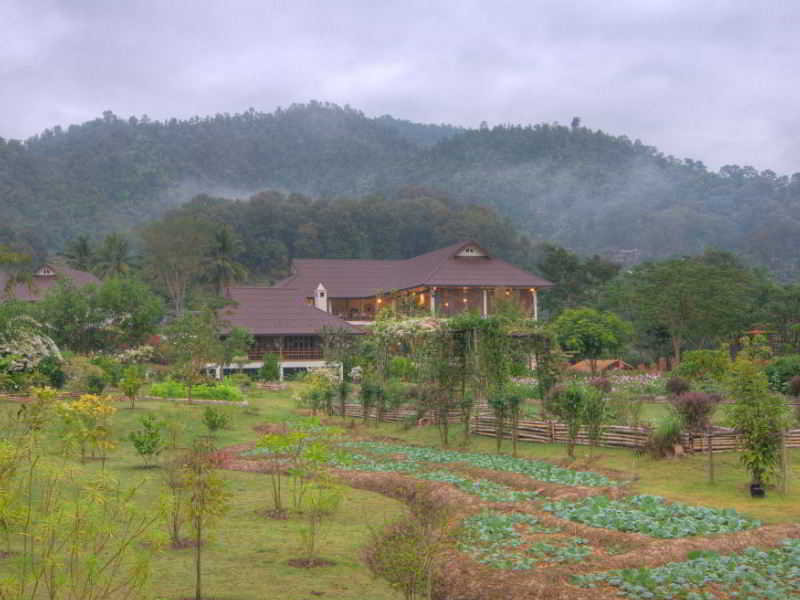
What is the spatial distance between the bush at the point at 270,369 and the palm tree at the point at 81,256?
32.8m

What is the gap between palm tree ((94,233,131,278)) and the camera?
200 ft

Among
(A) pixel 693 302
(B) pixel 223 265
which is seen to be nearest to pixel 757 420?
(A) pixel 693 302

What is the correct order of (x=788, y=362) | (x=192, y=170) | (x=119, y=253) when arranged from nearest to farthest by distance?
1. (x=788, y=362)
2. (x=119, y=253)
3. (x=192, y=170)

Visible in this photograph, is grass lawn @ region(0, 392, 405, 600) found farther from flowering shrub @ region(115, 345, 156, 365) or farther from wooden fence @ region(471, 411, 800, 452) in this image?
flowering shrub @ region(115, 345, 156, 365)

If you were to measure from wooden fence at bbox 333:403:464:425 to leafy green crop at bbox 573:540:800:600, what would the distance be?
11.5m

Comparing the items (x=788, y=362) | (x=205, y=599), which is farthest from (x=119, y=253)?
(x=205, y=599)

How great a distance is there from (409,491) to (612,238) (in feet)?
307

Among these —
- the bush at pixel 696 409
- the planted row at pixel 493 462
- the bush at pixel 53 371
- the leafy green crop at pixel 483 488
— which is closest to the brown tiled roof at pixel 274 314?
the bush at pixel 53 371

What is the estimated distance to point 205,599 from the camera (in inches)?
296

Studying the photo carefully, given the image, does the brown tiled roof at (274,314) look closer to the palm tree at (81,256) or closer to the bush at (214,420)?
the bush at (214,420)

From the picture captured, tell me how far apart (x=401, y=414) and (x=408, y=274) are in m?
33.0

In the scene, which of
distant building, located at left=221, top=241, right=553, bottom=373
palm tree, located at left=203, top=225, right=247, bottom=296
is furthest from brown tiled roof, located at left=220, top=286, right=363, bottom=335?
palm tree, located at left=203, top=225, right=247, bottom=296

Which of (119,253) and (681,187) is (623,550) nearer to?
(119,253)

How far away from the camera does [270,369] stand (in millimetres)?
37438
